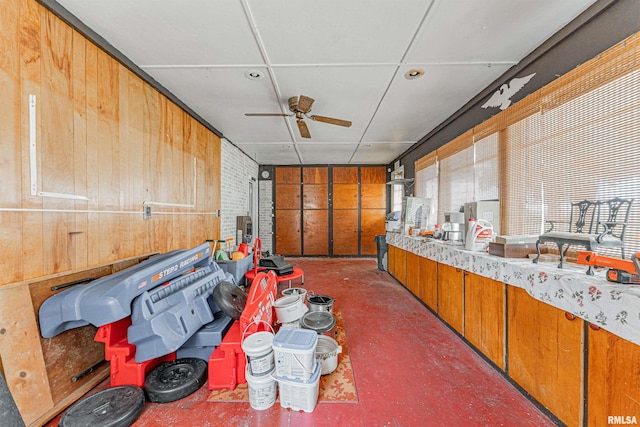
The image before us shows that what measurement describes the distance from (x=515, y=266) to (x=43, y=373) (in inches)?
134

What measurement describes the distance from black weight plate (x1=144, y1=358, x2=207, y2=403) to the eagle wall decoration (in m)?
3.91

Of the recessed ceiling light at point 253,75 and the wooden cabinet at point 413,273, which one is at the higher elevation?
the recessed ceiling light at point 253,75

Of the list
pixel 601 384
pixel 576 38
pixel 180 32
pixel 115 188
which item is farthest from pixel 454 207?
pixel 115 188

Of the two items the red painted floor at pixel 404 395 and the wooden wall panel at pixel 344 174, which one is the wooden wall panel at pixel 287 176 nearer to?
the wooden wall panel at pixel 344 174

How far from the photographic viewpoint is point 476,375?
2039mm

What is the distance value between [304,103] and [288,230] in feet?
15.4

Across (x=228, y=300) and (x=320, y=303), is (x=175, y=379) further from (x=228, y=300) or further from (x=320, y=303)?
(x=320, y=303)

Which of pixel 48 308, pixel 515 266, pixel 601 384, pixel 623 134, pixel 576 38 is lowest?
pixel 601 384

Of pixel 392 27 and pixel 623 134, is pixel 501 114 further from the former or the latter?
pixel 392 27

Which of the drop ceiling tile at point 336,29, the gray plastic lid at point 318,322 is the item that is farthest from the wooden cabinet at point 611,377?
the drop ceiling tile at point 336,29

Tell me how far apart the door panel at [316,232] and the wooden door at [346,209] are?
30cm

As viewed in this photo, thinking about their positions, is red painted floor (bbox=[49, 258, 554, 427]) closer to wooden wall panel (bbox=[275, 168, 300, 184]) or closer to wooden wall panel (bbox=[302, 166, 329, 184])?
wooden wall panel (bbox=[302, 166, 329, 184])

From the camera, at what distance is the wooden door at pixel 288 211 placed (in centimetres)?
711

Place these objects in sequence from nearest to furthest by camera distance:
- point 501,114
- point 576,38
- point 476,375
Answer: point 576,38 < point 476,375 < point 501,114
